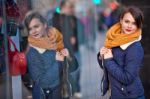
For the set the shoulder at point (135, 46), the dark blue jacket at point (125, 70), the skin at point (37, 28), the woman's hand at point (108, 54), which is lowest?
the dark blue jacket at point (125, 70)

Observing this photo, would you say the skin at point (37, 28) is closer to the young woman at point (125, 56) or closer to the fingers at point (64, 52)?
the fingers at point (64, 52)

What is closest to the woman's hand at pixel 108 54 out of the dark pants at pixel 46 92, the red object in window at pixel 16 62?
the dark pants at pixel 46 92

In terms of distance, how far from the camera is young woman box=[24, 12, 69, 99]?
286cm

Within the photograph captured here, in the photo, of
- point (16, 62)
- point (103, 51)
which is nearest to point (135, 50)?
point (103, 51)

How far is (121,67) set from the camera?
2787mm

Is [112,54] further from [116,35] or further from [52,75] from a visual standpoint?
[52,75]

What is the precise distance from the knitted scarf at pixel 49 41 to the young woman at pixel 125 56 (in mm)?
358

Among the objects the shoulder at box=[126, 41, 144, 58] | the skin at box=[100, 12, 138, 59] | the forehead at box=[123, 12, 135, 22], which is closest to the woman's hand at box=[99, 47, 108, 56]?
the skin at box=[100, 12, 138, 59]

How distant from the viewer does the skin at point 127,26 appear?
109 inches

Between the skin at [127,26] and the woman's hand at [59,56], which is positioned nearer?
the skin at [127,26]

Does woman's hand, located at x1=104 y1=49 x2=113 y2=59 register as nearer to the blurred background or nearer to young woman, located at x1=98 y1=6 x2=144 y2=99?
young woman, located at x1=98 y1=6 x2=144 y2=99

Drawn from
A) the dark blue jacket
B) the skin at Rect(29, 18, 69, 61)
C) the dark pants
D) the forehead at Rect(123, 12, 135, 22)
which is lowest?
the dark pants

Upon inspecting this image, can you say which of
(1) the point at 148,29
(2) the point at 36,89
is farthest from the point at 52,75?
(1) the point at 148,29

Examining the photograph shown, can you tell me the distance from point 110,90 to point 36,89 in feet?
1.80
